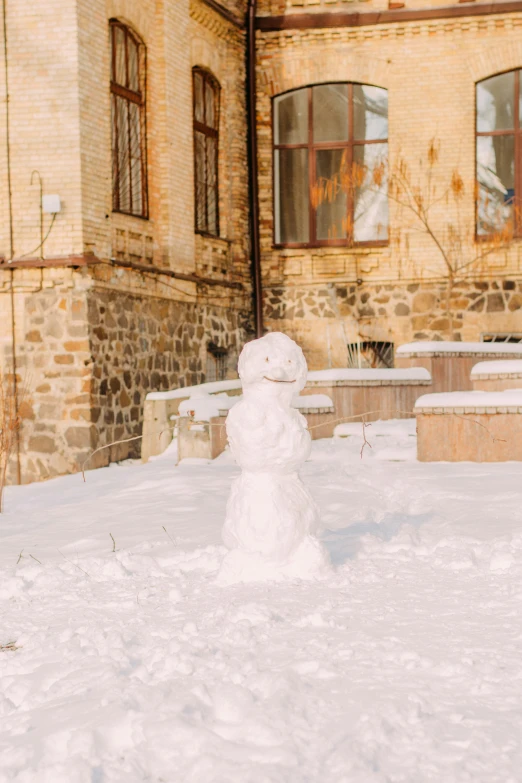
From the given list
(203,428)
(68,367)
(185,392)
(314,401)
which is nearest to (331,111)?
(185,392)

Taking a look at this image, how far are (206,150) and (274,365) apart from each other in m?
10.4

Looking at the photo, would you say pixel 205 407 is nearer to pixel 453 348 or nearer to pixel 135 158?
pixel 453 348

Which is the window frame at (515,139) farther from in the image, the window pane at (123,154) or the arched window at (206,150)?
the window pane at (123,154)

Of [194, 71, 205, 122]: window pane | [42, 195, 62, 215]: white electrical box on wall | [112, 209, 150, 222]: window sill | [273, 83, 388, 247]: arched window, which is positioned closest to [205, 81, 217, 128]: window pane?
[194, 71, 205, 122]: window pane

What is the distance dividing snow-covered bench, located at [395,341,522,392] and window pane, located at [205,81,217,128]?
5.22 metres

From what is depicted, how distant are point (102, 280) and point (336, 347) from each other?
4.89 m

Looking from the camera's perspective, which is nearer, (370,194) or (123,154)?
(123,154)

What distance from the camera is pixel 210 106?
48.3ft

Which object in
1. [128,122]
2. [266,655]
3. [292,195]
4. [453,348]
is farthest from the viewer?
[292,195]

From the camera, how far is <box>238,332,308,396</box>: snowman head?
16.1 feet

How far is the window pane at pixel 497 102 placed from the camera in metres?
14.9

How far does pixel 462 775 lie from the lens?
8.46 feet

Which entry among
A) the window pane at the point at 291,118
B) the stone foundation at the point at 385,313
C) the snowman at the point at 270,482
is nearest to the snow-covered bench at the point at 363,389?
the stone foundation at the point at 385,313

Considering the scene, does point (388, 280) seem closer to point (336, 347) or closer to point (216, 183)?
point (336, 347)
